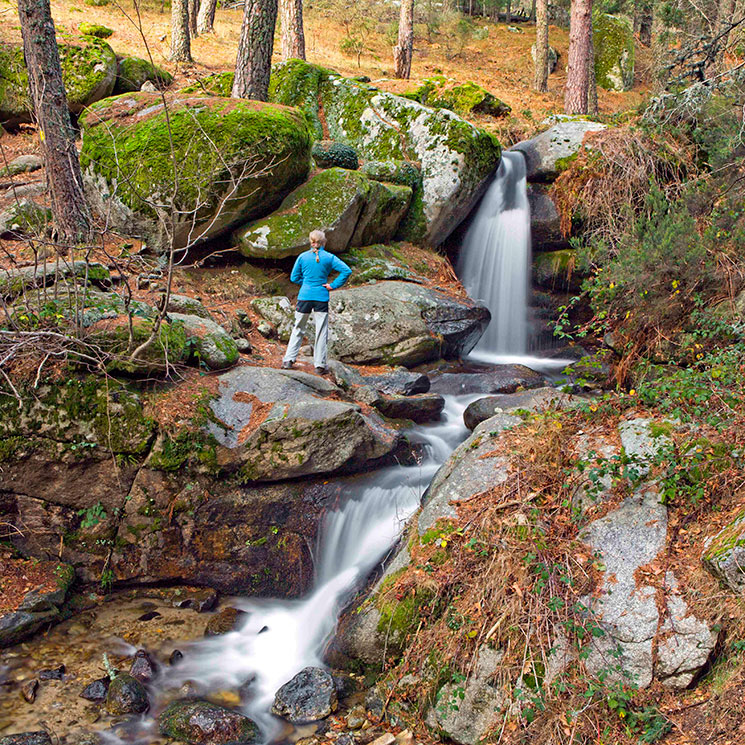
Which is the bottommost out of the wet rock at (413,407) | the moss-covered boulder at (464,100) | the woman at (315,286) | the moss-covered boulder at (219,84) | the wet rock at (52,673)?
the wet rock at (52,673)

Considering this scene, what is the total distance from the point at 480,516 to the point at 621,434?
1.50m

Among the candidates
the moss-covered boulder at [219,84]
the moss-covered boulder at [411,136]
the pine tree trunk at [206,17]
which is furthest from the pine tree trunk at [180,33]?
the pine tree trunk at [206,17]

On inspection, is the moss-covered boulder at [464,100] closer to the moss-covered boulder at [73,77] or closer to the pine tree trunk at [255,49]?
the pine tree trunk at [255,49]

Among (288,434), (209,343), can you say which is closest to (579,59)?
(209,343)

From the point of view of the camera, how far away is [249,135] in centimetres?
1052

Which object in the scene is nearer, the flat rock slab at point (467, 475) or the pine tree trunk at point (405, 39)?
the flat rock slab at point (467, 475)

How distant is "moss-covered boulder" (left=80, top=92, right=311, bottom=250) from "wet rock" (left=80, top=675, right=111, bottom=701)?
22.4ft

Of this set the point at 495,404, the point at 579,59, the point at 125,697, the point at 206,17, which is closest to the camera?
the point at 125,697

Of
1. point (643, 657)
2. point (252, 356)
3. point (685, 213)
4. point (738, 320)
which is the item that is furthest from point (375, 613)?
point (685, 213)

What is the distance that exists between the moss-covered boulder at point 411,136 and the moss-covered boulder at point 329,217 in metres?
0.86

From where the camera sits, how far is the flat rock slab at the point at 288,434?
675 cm

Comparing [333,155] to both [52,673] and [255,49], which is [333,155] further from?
[52,673]

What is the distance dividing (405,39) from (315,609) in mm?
21065

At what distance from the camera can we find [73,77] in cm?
1398
